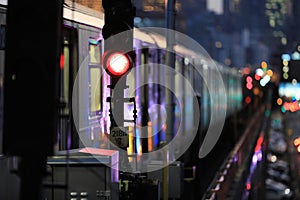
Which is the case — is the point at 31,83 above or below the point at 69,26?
below

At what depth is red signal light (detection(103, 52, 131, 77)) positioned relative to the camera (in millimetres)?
6590

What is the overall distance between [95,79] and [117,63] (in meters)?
3.51

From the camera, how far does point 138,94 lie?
1268 centimetres

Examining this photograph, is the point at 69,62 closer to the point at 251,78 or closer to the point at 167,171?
the point at 167,171

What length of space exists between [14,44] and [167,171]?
650 centimetres

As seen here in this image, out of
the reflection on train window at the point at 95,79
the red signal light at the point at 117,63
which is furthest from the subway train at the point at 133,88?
the red signal light at the point at 117,63

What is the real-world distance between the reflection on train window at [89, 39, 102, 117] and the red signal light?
124 inches

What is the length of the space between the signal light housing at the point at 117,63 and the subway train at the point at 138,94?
1.67 feet

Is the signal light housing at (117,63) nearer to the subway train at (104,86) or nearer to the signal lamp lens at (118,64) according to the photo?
the signal lamp lens at (118,64)

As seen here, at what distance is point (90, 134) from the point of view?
9.70 meters

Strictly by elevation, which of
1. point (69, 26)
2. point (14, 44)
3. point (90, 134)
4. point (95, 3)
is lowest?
point (90, 134)

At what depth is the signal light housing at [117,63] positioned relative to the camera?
6.59m

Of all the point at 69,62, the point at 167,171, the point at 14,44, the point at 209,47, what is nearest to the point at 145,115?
the point at 167,171

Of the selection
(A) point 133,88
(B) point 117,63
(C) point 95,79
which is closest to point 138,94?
(A) point 133,88
